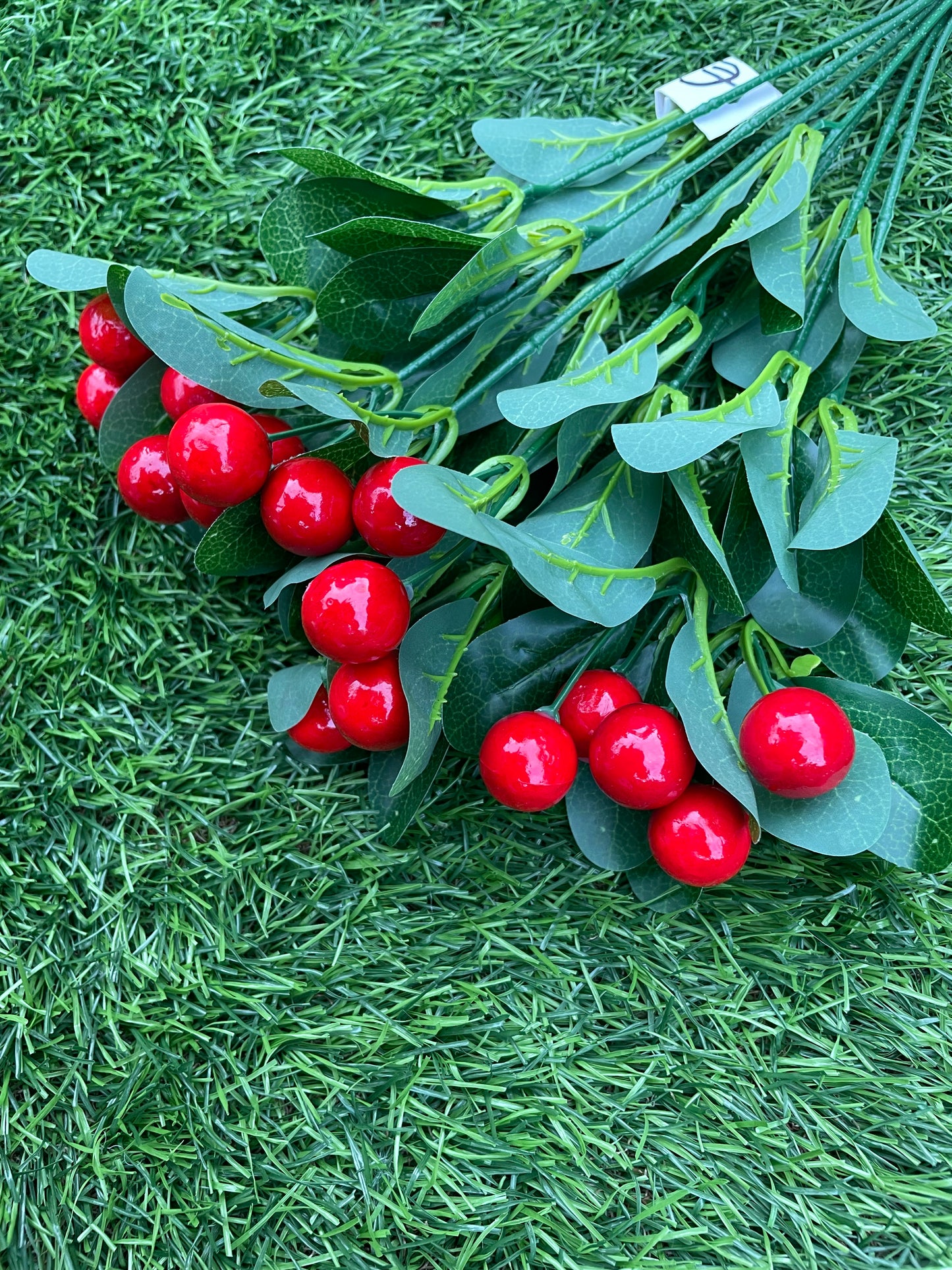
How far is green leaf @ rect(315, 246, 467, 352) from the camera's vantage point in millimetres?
833

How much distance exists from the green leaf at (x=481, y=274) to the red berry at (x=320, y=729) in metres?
0.36

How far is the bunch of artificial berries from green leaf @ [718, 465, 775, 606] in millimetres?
121

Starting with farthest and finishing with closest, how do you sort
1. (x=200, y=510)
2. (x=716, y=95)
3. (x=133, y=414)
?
(x=716, y=95) < (x=133, y=414) < (x=200, y=510)

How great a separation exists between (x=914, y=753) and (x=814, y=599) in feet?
0.56

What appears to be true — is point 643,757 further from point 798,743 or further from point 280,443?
point 280,443

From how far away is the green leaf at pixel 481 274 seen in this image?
2.48 ft

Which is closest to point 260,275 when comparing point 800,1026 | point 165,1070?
point 165,1070

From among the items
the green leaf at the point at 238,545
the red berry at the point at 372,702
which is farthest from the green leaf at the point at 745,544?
the green leaf at the point at 238,545

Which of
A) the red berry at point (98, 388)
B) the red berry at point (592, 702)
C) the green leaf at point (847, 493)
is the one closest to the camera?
the green leaf at point (847, 493)

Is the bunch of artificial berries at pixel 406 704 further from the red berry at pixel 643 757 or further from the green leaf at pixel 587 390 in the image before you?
the green leaf at pixel 587 390

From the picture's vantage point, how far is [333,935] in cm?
96

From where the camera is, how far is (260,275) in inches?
43.8

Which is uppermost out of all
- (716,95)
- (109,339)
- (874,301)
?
(716,95)

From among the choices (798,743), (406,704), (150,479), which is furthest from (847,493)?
(150,479)
